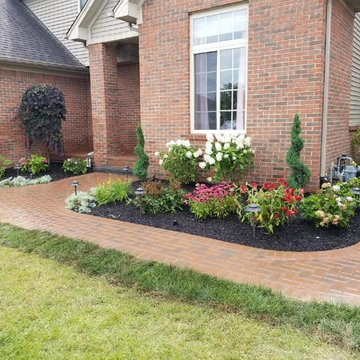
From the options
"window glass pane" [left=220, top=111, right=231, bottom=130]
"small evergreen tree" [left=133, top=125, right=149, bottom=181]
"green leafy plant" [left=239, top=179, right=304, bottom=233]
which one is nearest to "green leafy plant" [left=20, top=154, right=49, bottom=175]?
"small evergreen tree" [left=133, top=125, right=149, bottom=181]

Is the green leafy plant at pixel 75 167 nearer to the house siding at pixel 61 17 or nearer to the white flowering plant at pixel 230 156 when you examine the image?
the house siding at pixel 61 17

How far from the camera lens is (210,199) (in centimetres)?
554

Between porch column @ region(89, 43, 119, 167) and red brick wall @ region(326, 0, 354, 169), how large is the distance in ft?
19.8

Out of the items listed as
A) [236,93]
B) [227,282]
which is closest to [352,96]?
[236,93]

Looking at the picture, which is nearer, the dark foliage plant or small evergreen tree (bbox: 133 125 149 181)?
small evergreen tree (bbox: 133 125 149 181)

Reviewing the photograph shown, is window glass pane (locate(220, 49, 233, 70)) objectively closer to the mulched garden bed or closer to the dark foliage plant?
the mulched garden bed

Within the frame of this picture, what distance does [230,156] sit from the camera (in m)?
6.44

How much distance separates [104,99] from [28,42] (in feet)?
13.1

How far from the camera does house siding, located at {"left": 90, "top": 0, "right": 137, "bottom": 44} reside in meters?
9.42

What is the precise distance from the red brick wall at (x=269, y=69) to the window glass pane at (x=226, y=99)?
0.54 metres

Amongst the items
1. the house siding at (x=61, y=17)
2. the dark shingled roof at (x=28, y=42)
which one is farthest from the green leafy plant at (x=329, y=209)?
the house siding at (x=61, y=17)

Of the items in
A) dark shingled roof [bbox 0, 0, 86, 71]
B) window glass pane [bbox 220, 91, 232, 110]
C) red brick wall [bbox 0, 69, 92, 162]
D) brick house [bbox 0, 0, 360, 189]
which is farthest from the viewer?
dark shingled roof [bbox 0, 0, 86, 71]

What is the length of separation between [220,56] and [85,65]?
696 cm

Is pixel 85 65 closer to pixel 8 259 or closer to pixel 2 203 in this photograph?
pixel 2 203
